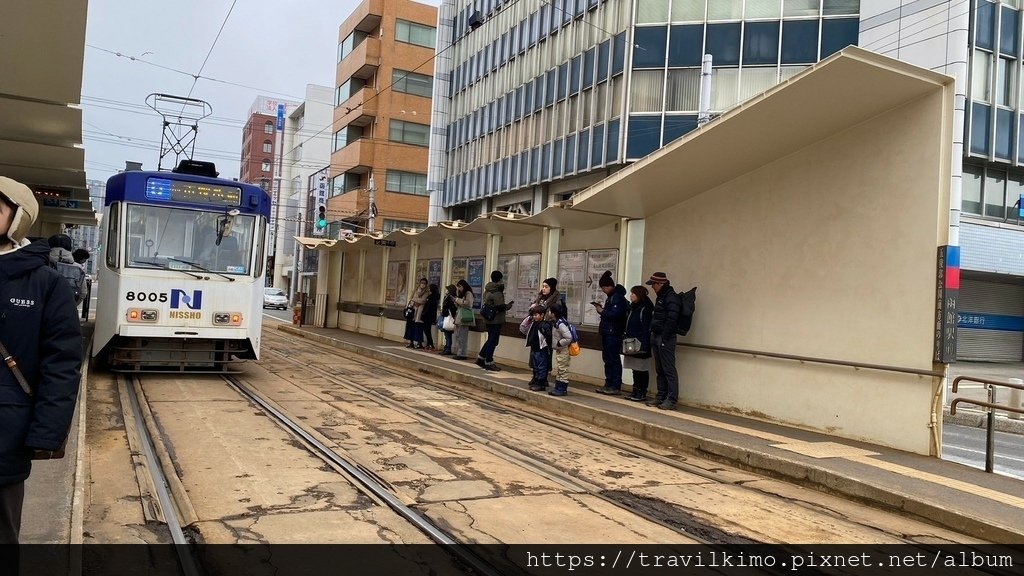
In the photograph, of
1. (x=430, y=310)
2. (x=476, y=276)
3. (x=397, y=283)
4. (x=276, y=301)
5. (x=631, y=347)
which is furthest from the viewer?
(x=276, y=301)

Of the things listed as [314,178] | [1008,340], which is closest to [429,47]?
[314,178]

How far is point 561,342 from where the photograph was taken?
10.9m

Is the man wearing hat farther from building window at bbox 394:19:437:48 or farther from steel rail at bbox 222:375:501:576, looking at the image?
building window at bbox 394:19:437:48

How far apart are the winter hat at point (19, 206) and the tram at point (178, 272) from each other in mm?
8353

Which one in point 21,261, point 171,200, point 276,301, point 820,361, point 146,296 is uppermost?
point 171,200

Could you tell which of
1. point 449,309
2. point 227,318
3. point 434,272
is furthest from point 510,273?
point 227,318

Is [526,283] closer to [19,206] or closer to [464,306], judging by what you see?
[464,306]

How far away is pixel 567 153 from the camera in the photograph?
3194 cm

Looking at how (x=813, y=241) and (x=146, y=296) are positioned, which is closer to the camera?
(x=813, y=241)

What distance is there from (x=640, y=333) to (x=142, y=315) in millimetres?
7389

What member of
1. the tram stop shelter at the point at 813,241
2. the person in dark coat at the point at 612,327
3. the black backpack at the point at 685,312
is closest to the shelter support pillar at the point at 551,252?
the tram stop shelter at the point at 813,241

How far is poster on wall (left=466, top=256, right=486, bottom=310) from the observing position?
17062 mm

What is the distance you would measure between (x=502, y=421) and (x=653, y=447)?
2.09 meters

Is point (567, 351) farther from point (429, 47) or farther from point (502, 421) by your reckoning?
point (429, 47)
